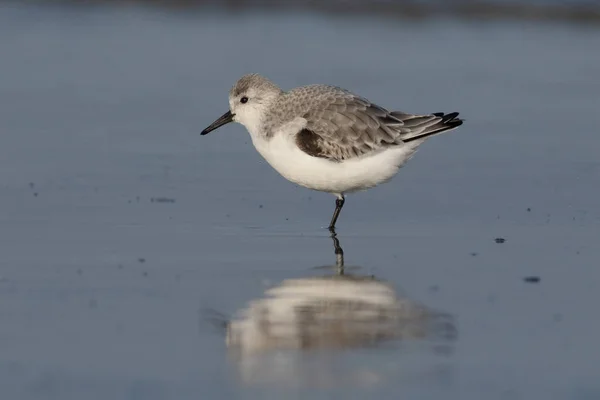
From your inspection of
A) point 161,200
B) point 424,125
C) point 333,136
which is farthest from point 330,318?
point 161,200

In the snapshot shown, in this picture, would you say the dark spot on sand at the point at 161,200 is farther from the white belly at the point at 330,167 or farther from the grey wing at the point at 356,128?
the grey wing at the point at 356,128

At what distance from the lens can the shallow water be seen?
5785 mm

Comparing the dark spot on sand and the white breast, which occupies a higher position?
the white breast

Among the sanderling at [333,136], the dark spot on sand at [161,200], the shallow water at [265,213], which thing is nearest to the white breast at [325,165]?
the sanderling at [333,136]

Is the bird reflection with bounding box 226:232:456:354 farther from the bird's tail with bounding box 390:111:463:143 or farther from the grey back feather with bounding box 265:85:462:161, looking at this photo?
the bird's tail with bounding box 390:111:463:143

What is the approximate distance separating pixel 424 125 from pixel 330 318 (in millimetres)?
2736

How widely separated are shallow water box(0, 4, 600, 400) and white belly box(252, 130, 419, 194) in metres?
0.29

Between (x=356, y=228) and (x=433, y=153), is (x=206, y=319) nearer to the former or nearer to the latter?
(x=356, y=228)

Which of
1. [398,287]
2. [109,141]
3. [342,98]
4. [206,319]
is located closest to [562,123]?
[342,98]

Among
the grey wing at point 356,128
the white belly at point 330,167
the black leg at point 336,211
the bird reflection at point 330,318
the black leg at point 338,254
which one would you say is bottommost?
the bird reflection at point 330,318

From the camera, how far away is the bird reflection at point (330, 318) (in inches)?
242

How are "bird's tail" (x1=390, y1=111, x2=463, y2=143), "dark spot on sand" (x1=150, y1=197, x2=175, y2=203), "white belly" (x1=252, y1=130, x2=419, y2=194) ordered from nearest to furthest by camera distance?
"white belly" (x1=252, y1=130, x2=419, y2=194)
"bird's tail" (x1=390, y1=111, x2=463, y2=143)
"dark spot on sand" (x1=150, y1=197, x2=175, y2=203)

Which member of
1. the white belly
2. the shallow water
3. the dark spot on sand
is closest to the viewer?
the shallow water

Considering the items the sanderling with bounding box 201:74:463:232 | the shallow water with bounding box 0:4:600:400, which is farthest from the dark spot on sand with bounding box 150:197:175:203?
the sanderling with bounding box 201:74:463:232
